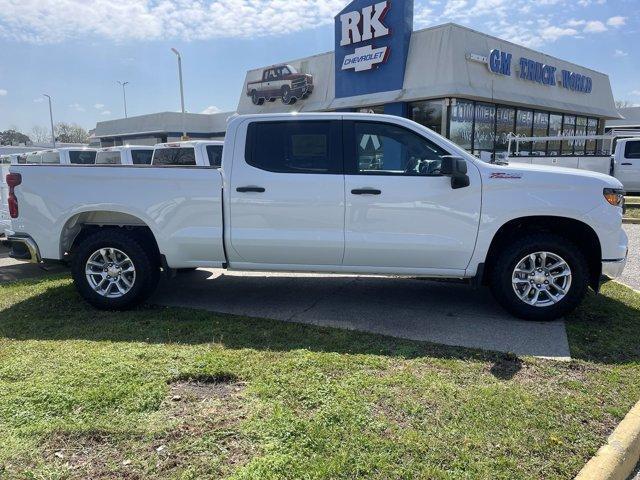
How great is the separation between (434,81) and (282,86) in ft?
25.0

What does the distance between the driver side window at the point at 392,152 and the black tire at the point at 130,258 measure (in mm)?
2440

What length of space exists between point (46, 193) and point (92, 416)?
123 inches

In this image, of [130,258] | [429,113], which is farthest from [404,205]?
[429,113]

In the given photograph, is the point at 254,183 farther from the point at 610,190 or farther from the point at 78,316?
the point at 610,190

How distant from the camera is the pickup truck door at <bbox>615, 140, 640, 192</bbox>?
15.8 metres

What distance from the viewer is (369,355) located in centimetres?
409

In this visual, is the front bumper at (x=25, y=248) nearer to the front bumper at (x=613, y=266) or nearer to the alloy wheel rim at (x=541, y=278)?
the alloy wheel rim at (x=541, y=278)

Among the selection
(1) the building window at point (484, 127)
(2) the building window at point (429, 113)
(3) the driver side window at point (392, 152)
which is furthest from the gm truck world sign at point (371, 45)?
(3) the driver side window at point (392, 152)

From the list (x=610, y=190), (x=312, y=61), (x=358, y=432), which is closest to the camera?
(x=358, y=432)

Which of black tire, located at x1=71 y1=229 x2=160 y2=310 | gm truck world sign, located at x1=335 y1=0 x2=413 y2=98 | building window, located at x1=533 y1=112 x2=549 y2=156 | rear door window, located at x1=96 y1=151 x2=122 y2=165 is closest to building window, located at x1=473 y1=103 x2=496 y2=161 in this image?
gm truck world sign, located at x1=335 y1=0 x2=413 y2=98

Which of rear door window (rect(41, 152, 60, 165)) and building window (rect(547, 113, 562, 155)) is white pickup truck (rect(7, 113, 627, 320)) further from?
building window (rect(547, 113, 562, 155))

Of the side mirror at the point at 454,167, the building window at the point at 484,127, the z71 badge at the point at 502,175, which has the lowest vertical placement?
the z71 badge at the point at 502,175

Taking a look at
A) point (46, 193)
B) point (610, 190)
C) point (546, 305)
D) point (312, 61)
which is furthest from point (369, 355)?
point (312, 61)

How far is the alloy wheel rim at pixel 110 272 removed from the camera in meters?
5.38
